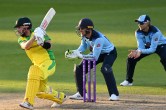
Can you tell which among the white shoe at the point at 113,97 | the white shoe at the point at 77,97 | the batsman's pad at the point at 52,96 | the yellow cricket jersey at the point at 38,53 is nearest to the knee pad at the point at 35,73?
the yellow cricket jersey at the point at 38,53

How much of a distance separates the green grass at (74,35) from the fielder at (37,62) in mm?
1953

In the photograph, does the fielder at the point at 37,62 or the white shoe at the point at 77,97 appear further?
the white shoe at the point at 77,97

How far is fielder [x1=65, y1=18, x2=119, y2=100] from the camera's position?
10.6 m

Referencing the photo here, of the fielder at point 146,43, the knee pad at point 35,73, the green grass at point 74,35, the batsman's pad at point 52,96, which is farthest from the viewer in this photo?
the green grass at point 74,35

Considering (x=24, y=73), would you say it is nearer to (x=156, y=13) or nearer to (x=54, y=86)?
Answer: (x=54, y=86)

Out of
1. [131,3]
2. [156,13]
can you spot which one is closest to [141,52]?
[156,13]

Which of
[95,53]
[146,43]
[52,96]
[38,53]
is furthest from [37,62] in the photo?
[146,43]

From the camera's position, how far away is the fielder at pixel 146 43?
40.7 feet

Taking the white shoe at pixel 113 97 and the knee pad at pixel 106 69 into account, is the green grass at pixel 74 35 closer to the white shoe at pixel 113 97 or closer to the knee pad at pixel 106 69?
the white shoe at pixel 113 97

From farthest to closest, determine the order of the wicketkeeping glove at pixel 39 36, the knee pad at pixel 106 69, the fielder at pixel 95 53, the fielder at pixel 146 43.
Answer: the fielder at pixel 146 43
the knee pad at pixel 106 69
the fielder at pixel 95 53
the wicketkeeping glove at pixel 39 36

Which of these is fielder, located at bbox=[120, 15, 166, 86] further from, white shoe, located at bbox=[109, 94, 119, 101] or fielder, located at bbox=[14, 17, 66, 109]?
fielder, located at bbox=[14, 17, 66, 109]

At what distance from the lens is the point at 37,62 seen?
10047mm

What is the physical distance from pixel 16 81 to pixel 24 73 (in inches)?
42.0

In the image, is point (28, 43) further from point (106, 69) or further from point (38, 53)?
point (106, 69)
